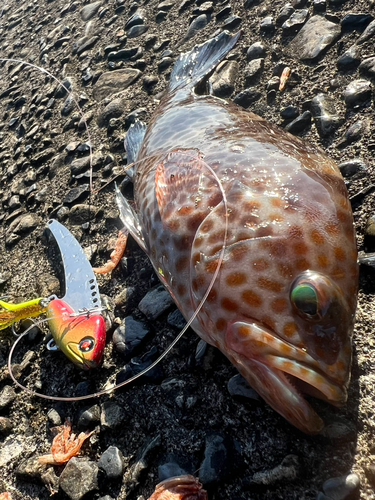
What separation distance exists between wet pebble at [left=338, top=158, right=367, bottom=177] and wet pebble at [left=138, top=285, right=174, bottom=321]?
1.85 m

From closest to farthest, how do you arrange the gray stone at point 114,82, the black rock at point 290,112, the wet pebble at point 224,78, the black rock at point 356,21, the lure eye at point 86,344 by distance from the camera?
the lure eye at point 86,344, the black rock at point 290,112, the black rock at point 356,21, the wet pebble at point 224,78, the gray stone at point 114,82

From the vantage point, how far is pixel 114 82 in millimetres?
6055

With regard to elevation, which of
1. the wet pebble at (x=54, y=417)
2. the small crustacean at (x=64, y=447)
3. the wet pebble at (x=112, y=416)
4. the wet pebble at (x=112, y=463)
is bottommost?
the wet pebble at (x=54, y=417)

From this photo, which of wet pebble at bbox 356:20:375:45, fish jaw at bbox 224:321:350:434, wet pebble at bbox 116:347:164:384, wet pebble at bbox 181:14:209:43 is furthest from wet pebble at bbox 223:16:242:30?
fish jaw at bbox 224:321:350:434

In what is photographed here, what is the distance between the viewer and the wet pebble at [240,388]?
8.06ft

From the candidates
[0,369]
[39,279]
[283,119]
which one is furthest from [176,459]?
[283,119]

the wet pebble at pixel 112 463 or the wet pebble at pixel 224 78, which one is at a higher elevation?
the wet pebble at pixel 224 78

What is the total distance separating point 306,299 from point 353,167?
1.83 meters

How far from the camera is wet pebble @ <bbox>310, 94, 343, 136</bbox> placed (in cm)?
380

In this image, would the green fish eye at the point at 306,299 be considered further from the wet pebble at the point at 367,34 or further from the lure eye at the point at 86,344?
the wet pebble at the point at 367,34

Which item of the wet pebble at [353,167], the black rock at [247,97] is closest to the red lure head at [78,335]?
the wet pebble at [353,167]

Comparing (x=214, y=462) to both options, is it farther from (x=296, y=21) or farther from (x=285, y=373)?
(x=296, y=21)

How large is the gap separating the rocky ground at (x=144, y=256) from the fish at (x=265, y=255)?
31cm

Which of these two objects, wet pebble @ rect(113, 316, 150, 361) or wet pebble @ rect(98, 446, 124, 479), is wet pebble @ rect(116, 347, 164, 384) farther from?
wet pebble @ rect(98, 446, 124, 479)
